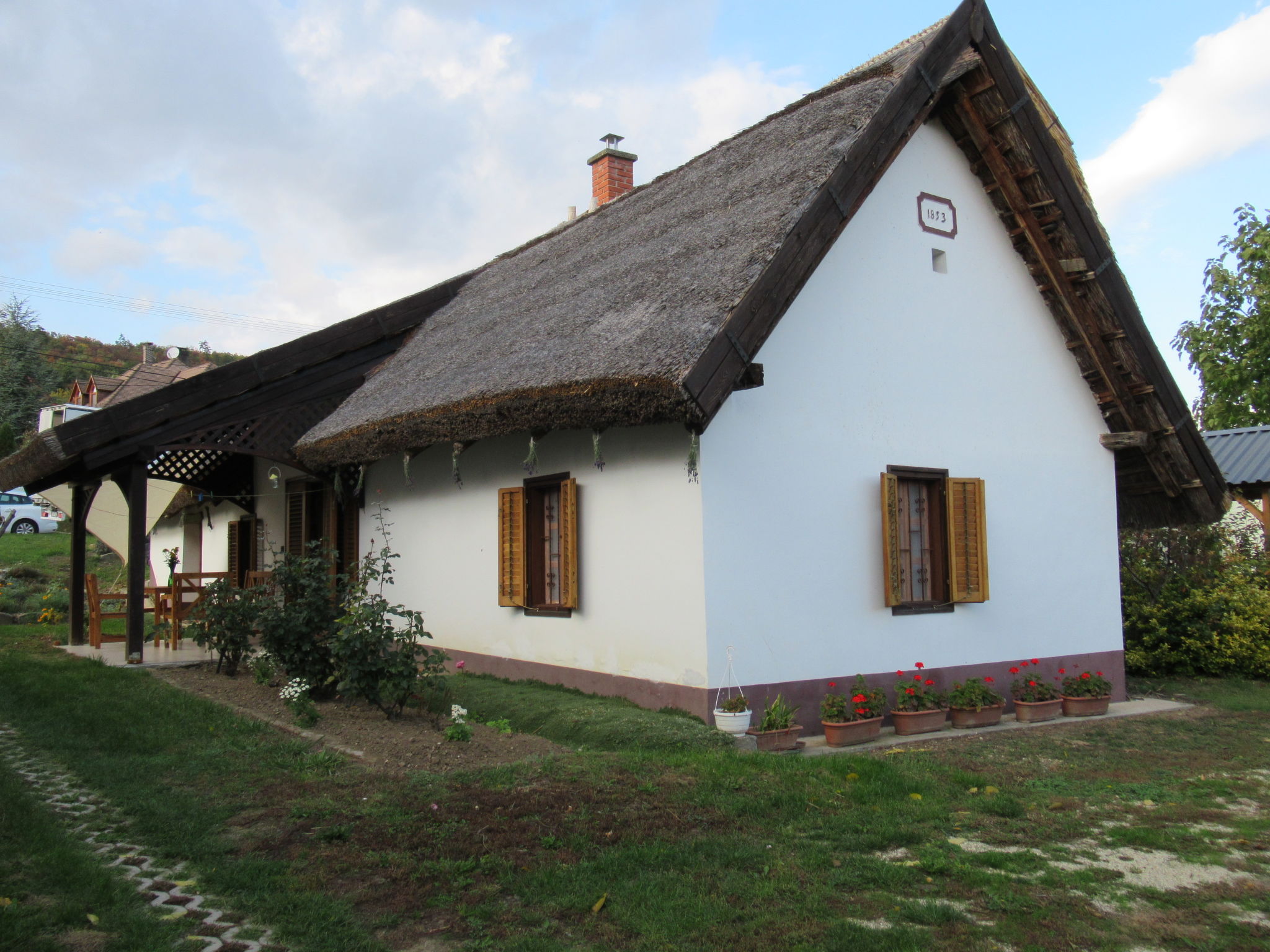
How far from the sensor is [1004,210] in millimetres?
9844

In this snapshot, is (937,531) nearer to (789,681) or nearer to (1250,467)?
(789,681)

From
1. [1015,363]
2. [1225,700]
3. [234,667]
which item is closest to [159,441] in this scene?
[234,667]

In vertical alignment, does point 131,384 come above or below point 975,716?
above

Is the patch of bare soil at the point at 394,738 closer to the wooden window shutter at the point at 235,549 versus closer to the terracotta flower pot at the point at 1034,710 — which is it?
the terracotta flower pot at the point at 1034,710

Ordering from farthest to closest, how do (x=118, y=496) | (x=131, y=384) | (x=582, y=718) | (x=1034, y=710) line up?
(x=131, y=384) → (x=118, y=496) → (x=1034, y=710) → (x=582, y=718)

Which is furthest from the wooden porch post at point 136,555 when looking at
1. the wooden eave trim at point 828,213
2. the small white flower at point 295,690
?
the wooden eave trim at point 828,213

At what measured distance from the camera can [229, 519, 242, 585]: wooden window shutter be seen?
16016mm

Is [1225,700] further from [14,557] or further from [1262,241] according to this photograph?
[14,557]

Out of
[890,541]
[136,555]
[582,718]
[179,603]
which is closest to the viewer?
[582,718]

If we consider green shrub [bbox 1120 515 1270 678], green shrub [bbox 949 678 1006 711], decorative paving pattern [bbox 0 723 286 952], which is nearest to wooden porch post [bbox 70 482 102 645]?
decorative paving pattern [bbox 0 723 286 952]

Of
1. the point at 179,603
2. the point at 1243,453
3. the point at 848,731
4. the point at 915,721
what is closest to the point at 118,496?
the point at 179,603

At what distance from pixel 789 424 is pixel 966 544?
2.22 metres

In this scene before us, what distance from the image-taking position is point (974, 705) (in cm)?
834

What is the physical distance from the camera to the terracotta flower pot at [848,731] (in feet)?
Answer: 24.1
